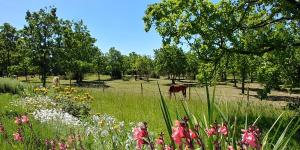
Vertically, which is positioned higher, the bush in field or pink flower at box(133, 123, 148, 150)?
pink flower at box(133, 123, 148, 150)

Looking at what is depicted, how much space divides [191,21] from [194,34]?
59 cm

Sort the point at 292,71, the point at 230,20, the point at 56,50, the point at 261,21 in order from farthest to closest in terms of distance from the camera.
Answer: the point at 56,50, the point at 261,21, the point at 292,71, the point at 230,20

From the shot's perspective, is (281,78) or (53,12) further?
(53,12)

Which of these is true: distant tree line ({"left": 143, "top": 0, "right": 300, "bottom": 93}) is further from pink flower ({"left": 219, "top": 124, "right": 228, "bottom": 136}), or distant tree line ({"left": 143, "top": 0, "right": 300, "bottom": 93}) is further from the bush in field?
pink flower ({"left": 219, "top": 124, "right": 228, "bottom": 136})

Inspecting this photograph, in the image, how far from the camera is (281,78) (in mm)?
16750

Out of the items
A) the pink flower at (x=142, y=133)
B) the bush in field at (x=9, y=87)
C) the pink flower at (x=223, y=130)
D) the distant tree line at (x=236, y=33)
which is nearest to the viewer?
the pink flower at (x=142, y=133)

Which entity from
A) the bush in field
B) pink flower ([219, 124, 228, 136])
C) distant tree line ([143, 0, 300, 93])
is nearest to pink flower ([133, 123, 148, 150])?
pink flower ([219, 124, 228, 136])

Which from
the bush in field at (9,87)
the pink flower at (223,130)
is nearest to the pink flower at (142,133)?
the pink flower at (223,130)

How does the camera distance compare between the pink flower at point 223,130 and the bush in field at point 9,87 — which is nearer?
the pink flower at point 223,130

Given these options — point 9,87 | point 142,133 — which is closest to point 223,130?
point 142,133

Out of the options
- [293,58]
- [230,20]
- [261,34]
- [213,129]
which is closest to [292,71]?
[293,58]

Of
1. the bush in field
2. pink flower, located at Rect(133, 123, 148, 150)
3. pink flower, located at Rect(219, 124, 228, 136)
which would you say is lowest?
the bush in field

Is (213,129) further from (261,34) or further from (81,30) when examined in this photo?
(81,30)

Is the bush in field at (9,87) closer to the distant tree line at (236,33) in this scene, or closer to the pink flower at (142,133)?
the distant tree line at (236,33)
